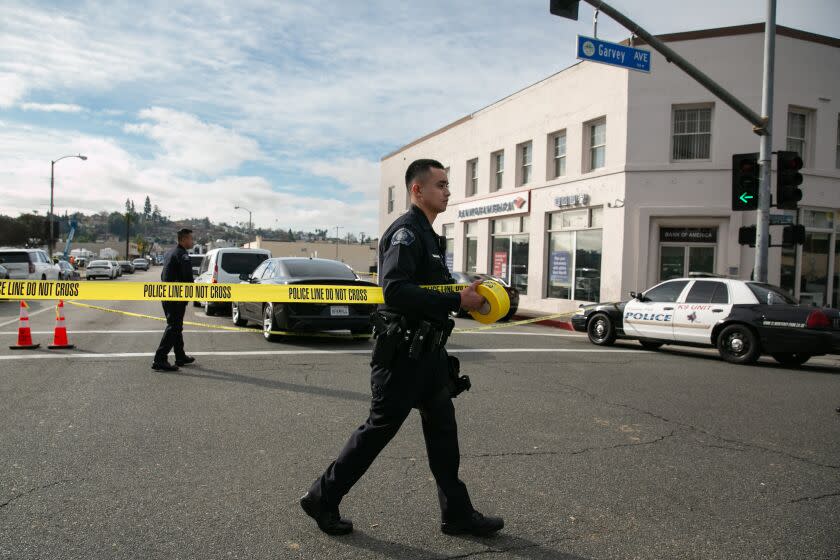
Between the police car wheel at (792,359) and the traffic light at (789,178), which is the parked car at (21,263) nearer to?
the police car wheel at (792,359)

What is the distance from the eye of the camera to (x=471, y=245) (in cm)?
2809

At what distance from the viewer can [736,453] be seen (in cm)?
497

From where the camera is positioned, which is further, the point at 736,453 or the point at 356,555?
the point at 736,453

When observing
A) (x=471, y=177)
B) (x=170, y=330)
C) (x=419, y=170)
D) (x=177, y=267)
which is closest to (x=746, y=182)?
(x=177, y=267)

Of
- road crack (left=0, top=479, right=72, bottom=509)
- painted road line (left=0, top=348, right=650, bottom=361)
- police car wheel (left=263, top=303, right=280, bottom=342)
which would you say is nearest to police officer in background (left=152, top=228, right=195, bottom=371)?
painted road line (left=0, top=348, right=650, bottom=361)

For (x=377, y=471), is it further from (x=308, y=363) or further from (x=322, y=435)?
(x=308, y=363)

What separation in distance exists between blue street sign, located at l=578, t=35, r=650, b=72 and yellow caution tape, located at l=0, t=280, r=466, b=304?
19.7 feet

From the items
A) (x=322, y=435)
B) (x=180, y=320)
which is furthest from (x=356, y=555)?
(x=180, y=320)

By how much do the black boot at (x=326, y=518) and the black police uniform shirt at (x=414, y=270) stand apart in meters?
1.10

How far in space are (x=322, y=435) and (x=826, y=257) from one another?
18.3 m

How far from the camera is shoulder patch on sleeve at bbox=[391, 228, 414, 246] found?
3230mm

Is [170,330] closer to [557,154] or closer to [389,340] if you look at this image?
[389,340]

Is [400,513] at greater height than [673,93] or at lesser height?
lesser

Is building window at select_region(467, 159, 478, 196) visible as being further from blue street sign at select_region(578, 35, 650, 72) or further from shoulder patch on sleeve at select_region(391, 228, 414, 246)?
shoulder patch on sleeve at select_region(391, 228, 414, 246)
